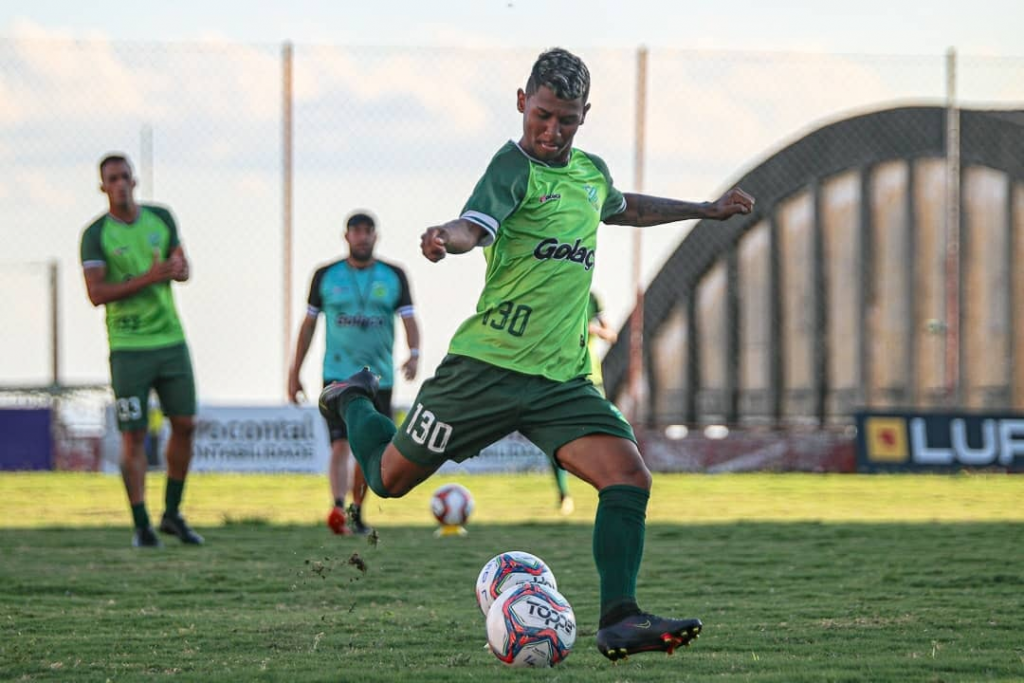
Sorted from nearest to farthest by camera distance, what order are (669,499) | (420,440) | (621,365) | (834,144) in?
(420,440), (669,499), (621,365), (834,144)

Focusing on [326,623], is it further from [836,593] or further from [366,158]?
[366,158]

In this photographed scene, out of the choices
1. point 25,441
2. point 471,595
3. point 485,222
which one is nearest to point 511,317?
point 485,222

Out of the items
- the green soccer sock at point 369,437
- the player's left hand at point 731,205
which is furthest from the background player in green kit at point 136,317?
the player's left hand at point 731,205

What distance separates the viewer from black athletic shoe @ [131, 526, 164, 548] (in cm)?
1014

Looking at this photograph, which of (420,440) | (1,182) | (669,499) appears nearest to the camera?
(420,440)

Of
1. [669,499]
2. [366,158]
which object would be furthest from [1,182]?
[669,499]

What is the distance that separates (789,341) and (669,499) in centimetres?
1514

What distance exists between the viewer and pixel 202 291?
19.0 metres

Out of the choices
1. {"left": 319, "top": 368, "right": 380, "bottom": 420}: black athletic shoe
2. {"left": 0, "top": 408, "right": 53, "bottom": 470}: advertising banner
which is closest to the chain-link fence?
{"left": 0, "top": 408, "right": 53, "bottom": 470}: advertising banner

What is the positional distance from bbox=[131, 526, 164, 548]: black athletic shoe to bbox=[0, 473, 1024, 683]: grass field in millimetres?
203

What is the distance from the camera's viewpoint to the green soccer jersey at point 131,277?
33.0 ft

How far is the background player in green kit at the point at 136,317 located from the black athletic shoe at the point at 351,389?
3.39 m

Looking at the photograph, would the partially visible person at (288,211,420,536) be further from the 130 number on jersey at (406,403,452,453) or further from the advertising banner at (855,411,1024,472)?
the advertising banner at (855,411,1024,472)

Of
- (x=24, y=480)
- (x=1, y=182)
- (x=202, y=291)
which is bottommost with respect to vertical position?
(x=24, y=480)
